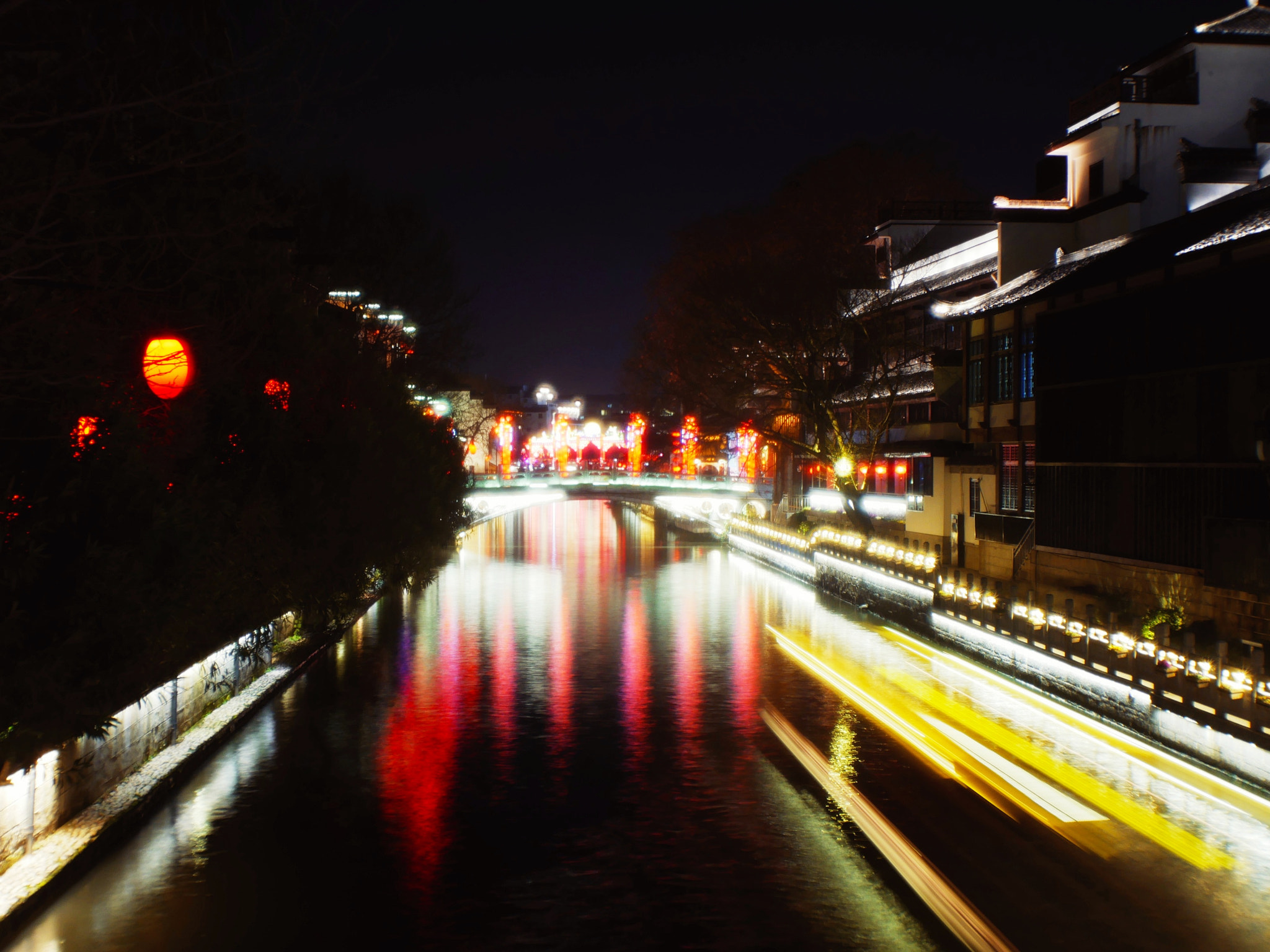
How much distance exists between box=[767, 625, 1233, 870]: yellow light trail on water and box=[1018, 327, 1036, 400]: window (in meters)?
13.7

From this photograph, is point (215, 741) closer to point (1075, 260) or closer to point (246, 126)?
point (246, 126)

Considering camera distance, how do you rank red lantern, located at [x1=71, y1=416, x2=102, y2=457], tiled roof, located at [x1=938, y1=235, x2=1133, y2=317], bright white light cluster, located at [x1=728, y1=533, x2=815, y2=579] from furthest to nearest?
bright white light cluster, located at [x1=728, y1=533, x2=815, y2=579]
tiled roof, located at [x1=938, y1=235, x2=1133, y2=317]
red lantern, located at [x1=71, y1=416, x2=102, y2=457]

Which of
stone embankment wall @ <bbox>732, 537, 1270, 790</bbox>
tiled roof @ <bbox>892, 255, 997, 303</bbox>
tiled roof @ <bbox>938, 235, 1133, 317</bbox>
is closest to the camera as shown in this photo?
stone embankment wall @ <bbox>732, 537, 1270, 790</bbox>

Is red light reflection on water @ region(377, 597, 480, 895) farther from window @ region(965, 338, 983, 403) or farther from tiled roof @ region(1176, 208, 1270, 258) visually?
window @ region(965, 338, 983, 403)

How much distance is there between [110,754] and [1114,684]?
1099cm

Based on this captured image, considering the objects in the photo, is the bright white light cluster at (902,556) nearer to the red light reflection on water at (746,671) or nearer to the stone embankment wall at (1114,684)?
the stone embankment wall at (1114,684)

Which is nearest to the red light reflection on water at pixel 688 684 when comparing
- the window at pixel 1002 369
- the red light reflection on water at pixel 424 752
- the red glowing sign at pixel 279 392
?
the red light reflection on water at pixel 424 752

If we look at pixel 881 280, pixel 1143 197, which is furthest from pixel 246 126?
pixel 881 280

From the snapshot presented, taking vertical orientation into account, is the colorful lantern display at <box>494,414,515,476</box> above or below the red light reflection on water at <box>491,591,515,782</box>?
above

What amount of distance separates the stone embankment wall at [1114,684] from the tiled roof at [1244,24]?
16.9 m

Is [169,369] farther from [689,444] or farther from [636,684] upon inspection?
[689,444]

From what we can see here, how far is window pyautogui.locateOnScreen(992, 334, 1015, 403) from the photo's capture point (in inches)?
1201

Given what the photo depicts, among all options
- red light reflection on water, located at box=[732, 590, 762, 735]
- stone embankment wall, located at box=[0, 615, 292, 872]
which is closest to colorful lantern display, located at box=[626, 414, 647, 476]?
red light reflection on water, located at box=[732, 590, 762, 735]

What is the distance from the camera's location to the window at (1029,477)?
3030cm
